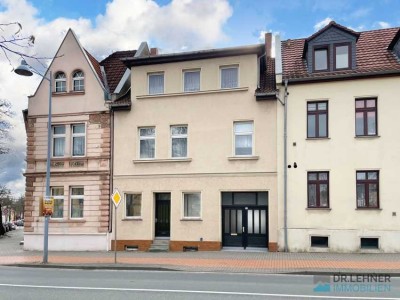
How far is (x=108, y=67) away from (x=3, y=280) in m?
17.0

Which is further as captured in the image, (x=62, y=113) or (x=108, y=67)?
(x=108, y=67)

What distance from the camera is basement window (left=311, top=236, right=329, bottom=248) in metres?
21.7

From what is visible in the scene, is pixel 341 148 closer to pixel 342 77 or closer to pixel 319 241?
pixel 342 77

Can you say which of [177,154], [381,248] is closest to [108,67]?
[177,154]

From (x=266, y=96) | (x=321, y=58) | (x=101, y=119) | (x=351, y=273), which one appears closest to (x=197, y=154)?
(x=266, y=96)

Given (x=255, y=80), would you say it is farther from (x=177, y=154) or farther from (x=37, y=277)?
(x=37, y=277)

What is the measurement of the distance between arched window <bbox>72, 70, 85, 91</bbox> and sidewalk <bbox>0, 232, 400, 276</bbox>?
9.07 m

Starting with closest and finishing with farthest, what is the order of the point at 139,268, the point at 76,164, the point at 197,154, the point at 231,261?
1. the point at 139,268
2. the point at 231,261
3. the point at 197,154
4. the point at 76,164

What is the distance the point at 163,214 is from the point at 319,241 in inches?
313

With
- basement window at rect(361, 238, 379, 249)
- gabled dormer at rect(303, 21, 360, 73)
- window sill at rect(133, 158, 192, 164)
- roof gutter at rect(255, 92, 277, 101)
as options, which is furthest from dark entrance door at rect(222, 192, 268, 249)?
gabled dormer at rect(303, 21, 360, 73)

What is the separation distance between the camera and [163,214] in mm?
24469

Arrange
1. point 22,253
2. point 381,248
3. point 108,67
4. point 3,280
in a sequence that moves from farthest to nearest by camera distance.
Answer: point 108,67 → point 22,253 → point 381,248 → point 3,280

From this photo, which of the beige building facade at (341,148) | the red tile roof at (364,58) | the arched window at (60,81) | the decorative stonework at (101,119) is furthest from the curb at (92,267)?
the red tile roof at (364,58)

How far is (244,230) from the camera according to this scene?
2322 cm
